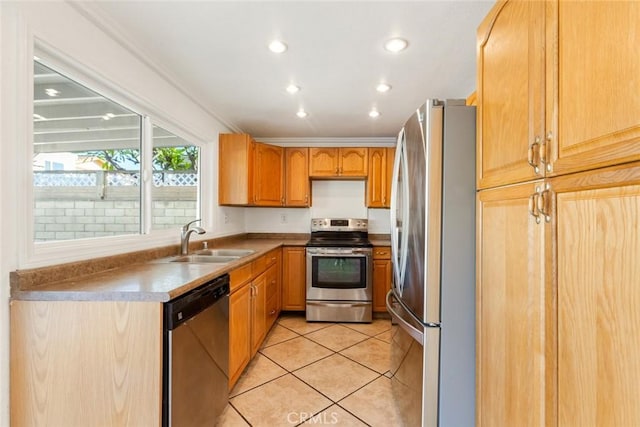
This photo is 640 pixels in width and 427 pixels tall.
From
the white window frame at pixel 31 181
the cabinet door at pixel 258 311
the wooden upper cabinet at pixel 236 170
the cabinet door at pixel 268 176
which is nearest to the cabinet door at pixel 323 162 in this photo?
the cabinet door at pixel 268 176

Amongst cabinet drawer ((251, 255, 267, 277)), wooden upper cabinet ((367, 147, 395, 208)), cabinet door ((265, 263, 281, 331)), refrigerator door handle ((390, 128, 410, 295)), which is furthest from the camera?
wooden upper cabinet ((367, 147, 395, 208))

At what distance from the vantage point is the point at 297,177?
402 cm

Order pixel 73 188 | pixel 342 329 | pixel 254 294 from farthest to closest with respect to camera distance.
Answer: pixel 342 329 < pixel 254 294 < pixel 73 188

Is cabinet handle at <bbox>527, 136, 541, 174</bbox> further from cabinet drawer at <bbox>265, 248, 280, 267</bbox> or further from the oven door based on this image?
the oven door

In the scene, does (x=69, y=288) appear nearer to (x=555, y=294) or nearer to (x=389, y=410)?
(x=555, y=294)

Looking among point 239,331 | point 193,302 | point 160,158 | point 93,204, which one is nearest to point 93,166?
point 93,204

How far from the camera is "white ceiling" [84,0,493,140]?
1531mm

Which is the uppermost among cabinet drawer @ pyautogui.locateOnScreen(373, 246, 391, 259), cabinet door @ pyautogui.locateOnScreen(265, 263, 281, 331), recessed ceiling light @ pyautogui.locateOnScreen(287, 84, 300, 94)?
recessed ceiling light @ pyautogui.locateOnScreen(287, 84, 300, 94)

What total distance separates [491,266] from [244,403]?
5.97 ft

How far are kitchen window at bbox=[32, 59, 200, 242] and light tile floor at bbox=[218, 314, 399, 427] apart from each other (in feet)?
4.65

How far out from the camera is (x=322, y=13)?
156cm

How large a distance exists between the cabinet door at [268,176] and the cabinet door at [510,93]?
9.13 ft

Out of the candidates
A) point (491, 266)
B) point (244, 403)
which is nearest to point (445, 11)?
point (491, 266)

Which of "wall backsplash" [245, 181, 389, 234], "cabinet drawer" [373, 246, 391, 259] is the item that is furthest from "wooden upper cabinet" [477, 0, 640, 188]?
"wall backsplash" [245, 181, 389, 234]
